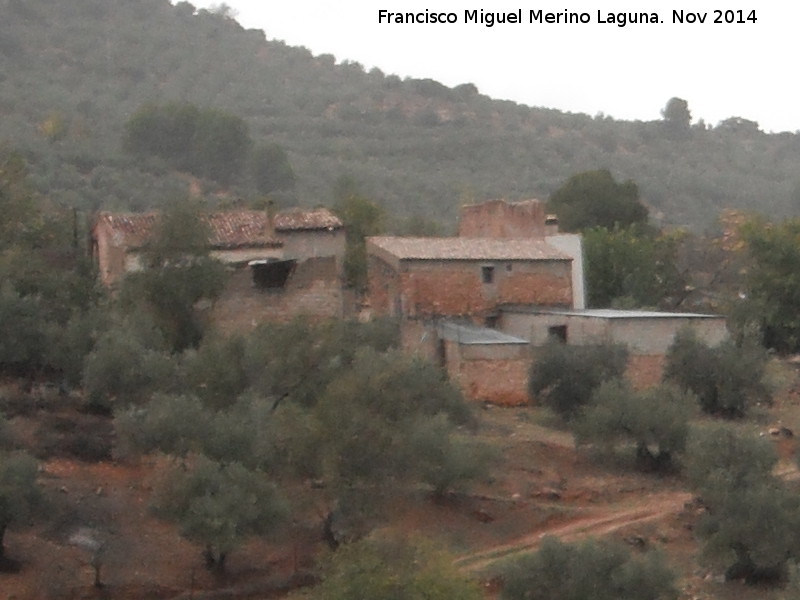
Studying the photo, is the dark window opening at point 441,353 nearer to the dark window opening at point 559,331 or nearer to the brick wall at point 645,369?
the dark window opening at point 559,331

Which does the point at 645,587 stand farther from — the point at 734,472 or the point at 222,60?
the point at 222,60

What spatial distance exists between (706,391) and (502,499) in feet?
27.6

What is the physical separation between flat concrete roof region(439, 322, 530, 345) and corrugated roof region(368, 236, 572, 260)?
1.95 metres

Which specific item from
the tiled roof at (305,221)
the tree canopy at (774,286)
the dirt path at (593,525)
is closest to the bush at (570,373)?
the dirt path at (593,525)

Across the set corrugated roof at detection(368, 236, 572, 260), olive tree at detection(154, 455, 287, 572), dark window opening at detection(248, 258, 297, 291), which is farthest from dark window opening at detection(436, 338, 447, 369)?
olive tree at detection(154, 455, 287, 572)

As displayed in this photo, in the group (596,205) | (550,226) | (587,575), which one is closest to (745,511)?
(587,575)

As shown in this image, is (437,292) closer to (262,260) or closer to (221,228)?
(262,260)

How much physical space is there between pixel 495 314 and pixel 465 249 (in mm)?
1784

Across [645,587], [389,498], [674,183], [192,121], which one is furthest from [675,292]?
[674,183]

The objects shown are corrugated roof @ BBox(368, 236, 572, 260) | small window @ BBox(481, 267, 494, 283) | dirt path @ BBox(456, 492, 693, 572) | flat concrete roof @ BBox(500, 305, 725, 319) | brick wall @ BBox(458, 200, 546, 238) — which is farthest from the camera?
brick wall @ BBox(458, 200, 546, 238)

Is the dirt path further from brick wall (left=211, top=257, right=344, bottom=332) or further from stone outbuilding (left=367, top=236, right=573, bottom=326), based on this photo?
brick wall (left=211, top=257, right=344, bottom=332)

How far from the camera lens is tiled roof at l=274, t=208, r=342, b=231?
115 feet

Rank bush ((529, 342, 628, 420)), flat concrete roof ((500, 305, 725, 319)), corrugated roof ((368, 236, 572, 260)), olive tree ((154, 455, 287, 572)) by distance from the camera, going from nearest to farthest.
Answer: olive tree ((154, 455, 287, 572)) < bush ((529, 342, 628, 420)) < flat concrete roof ((500, 305, 725, 319)) < corrugated roof ((368, 236, 572, 260))

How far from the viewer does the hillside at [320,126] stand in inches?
2926
